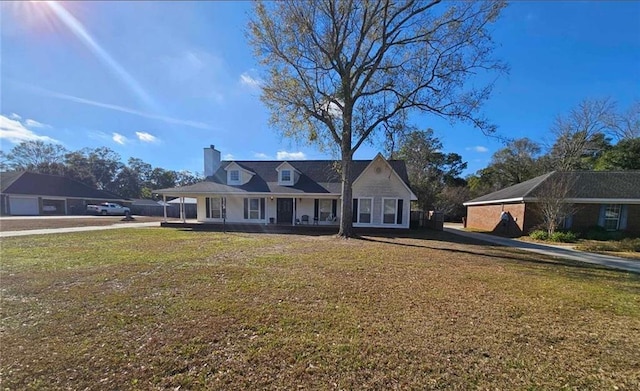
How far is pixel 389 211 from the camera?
19.1m

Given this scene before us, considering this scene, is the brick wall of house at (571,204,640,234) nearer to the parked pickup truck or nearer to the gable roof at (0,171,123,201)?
the parked pickup truck

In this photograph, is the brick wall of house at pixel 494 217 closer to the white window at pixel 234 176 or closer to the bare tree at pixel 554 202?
the bare tree at pixel 554 202

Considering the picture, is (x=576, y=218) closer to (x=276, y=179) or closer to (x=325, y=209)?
(x=325, y=209)

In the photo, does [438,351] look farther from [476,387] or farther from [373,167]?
[373,167]

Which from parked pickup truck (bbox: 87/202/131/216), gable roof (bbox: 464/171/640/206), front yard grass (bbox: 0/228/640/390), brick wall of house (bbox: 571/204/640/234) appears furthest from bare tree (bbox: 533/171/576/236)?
parked pickup truck (bbox: 87/202/131/216)

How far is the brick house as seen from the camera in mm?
16328

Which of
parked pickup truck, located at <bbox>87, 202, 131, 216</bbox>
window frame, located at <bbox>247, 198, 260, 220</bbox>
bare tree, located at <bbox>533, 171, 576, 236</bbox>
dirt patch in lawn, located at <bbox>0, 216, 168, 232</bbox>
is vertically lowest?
parked pickup truck, located at <bbox>87, 202, 131, 216</bbox>

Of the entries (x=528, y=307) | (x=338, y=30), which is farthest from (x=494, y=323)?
(x=338, y=30)

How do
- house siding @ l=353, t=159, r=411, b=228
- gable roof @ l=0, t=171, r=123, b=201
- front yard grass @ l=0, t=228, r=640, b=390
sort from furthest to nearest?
1. gable roof @ l=0, t=171, r=123, b=201
2. house siding @ l=353, t=159, r=411, b=228
3. front yard grass @ l=0, t=228, r=640, b=390

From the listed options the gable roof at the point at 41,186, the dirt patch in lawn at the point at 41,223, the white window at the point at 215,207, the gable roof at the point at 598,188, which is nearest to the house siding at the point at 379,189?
the gable roof at the point at 598,188

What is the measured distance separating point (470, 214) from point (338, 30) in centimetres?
2199

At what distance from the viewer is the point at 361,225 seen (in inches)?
744

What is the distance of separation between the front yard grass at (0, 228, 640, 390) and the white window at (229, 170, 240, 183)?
555 inches

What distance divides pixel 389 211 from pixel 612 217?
1310 cm
